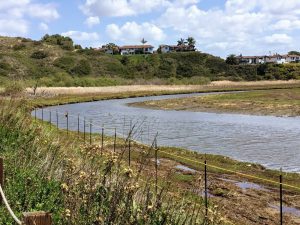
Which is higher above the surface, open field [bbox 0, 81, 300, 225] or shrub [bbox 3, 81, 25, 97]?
shrub [bbox 3, 81, 25, 97]

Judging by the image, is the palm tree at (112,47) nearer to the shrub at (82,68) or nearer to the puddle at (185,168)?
the shrub at (82,68)

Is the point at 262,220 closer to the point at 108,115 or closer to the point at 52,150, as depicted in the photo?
the point at 52,150

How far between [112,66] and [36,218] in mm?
127664

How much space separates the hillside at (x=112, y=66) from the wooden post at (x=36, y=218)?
310ft

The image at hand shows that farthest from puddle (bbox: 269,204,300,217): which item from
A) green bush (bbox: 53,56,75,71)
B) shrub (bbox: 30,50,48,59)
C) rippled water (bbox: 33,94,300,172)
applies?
shrub (bbox: 30,50,48,59)

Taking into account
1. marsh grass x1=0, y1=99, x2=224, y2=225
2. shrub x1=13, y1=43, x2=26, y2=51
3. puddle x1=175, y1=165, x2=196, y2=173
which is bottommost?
puddle x1=175, y1=165, x2=196, y2=173

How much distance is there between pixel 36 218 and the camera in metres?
4.73

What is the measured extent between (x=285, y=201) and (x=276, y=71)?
129887mm

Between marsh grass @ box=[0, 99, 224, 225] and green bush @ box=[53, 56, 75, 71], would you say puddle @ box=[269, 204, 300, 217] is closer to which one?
marsh grass @ box=[0, 99, 224, 225]

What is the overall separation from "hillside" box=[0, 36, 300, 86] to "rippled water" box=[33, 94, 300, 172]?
189 feet

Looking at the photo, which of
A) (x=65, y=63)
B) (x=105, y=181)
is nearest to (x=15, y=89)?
(x=105, y=181)

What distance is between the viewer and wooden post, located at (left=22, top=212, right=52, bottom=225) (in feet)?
15.3

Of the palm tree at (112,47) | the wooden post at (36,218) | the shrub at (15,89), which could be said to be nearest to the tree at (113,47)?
the palm tree at (112,47)

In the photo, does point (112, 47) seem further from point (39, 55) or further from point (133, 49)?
point (39, 55)
